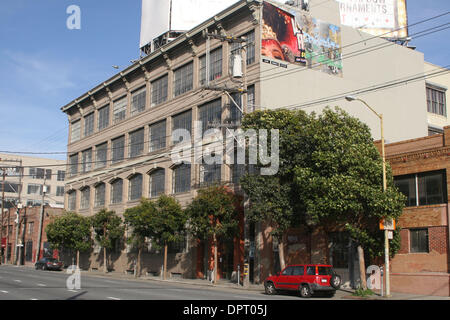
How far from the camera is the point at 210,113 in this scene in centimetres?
4403

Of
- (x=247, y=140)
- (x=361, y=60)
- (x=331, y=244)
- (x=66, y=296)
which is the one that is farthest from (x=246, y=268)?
(x=361, y=60)

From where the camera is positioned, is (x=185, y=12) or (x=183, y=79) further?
(x=185, y=12)

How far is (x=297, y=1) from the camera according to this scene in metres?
44.2

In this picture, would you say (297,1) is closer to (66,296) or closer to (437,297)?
(437,297)

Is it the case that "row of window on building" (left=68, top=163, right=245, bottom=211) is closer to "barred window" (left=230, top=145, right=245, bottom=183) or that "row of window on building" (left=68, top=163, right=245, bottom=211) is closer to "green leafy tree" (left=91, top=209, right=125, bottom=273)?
"barred window" (left=230, top=145, right=245, bottom=183)

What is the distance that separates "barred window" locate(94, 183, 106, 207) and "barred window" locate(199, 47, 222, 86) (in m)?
22.0

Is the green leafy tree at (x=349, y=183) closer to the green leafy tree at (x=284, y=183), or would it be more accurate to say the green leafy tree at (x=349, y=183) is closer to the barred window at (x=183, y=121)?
the green leafy tree at (x=284, y=183)

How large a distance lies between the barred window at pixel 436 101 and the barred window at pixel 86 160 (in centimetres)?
3979

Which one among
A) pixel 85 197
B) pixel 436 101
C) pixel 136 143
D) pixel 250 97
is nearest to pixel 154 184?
pixel 136 143

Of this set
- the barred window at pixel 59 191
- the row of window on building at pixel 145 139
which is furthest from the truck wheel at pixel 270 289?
the barred window at pixel 59 191

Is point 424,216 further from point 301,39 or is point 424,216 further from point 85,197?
point 85,197

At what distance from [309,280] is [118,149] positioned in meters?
36.6

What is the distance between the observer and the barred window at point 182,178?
151 feet

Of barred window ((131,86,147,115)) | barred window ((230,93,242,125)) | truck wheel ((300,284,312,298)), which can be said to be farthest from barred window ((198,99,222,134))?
truck wheel ((300,284,312,298))
